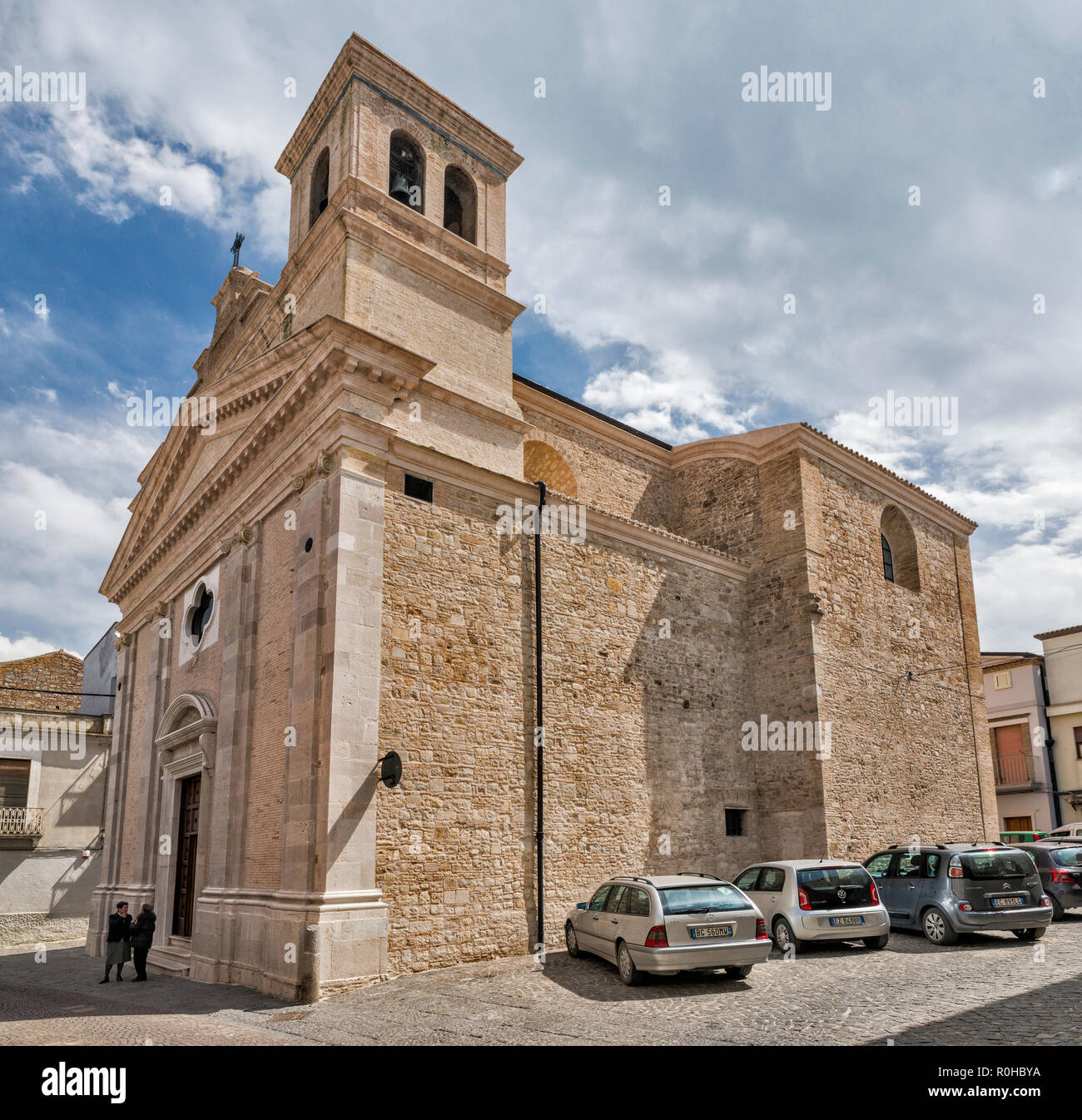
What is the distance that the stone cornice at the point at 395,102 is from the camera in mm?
15914

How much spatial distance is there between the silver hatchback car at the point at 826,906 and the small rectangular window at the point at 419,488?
7.14m

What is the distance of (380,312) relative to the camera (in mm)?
14805

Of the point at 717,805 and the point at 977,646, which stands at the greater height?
the point at 977,646

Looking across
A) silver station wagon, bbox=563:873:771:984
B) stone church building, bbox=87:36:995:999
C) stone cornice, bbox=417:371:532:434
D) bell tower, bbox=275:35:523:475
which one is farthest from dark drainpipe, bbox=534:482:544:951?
silver station wagon, bbox=563:873:771:984

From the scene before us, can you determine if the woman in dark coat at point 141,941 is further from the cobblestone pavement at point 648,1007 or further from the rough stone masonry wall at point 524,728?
the rough stone masonry wall at point 524,728

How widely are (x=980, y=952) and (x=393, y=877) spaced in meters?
7.42

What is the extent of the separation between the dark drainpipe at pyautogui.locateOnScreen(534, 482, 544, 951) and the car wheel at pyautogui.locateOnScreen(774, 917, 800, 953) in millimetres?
3264

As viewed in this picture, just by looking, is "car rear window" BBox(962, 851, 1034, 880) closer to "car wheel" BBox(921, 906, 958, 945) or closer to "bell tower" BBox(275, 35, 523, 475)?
"car wheel" BBox(921, 906, 958, 945)

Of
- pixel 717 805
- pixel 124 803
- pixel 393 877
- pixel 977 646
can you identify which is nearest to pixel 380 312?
pixel 393 877

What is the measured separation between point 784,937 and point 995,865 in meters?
3.04

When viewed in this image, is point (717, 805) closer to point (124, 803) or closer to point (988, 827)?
point (988, 827)

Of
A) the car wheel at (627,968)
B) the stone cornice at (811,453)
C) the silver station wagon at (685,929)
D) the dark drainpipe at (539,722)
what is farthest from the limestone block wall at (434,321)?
the car wheel at (627,968)

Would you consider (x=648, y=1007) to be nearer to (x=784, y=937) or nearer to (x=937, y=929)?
(x=784, y=937)

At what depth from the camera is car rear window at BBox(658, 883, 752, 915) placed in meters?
9.59
